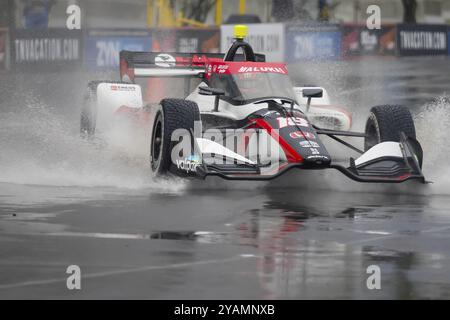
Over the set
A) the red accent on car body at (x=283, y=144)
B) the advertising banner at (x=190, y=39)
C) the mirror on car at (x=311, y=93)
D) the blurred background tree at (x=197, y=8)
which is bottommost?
the red accent on car body at (x=283, y=144)

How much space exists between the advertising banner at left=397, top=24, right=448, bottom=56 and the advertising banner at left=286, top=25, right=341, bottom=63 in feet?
8.75

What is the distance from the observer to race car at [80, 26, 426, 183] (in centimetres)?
1222

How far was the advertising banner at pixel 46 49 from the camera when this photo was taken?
3481 cm

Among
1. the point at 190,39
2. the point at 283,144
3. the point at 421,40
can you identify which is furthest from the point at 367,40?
the point at 283,144

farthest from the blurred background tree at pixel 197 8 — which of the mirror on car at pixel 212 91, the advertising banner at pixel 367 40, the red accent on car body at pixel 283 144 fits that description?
the red accent on car body at pixel 283 144

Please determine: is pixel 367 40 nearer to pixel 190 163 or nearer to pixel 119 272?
pixel 190 163

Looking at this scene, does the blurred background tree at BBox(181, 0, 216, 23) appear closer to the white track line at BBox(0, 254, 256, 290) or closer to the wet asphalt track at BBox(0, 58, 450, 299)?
the wet asphalt track at BBox(0, 58, 450, 299)

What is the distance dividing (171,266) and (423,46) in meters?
33.3

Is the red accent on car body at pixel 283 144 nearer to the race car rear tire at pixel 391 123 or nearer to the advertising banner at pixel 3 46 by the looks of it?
the race car rear tire at pixel 391 123

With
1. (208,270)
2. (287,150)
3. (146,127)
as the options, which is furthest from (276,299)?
(146,127)

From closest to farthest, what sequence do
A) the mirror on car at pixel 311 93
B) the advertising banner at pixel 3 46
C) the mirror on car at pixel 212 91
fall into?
the mirror on car at pixel 212 91
the mirror on car at pixel 311 93
the advertising banner at pixel 3 46

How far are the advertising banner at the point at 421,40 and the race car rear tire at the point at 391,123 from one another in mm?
26336

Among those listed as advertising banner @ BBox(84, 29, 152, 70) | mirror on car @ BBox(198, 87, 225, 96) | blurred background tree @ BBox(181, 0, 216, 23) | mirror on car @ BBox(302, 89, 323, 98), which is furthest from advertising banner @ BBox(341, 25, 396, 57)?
mirror on car @ BBox(198, 87, 225, 96)

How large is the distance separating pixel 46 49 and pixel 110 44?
2042mm
